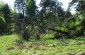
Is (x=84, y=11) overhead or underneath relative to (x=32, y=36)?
overhead

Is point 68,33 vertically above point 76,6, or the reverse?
point 76,6

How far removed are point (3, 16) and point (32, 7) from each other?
7.56 metres

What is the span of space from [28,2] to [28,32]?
24866 mm

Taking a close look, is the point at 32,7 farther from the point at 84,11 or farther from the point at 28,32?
the point at 84,11

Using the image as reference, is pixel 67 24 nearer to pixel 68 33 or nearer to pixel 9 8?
pixel 68 33

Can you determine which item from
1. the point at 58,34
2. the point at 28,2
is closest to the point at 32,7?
the point at 28,2

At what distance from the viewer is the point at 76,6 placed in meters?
20.1

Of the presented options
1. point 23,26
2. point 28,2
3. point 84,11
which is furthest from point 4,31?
point 84,11

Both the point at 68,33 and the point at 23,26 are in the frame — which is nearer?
the point at 23,26

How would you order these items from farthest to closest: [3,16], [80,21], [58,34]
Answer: [3,16], [58,34], [80,21]

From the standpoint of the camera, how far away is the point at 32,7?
5156cm

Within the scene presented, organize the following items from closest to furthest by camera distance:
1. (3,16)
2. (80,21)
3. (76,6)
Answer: (76,6), (80,21), (3,16)

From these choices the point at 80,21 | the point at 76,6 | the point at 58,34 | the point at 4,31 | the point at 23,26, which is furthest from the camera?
the point at 4,31

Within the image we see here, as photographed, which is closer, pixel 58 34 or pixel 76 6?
Answer: pixel 76 6
